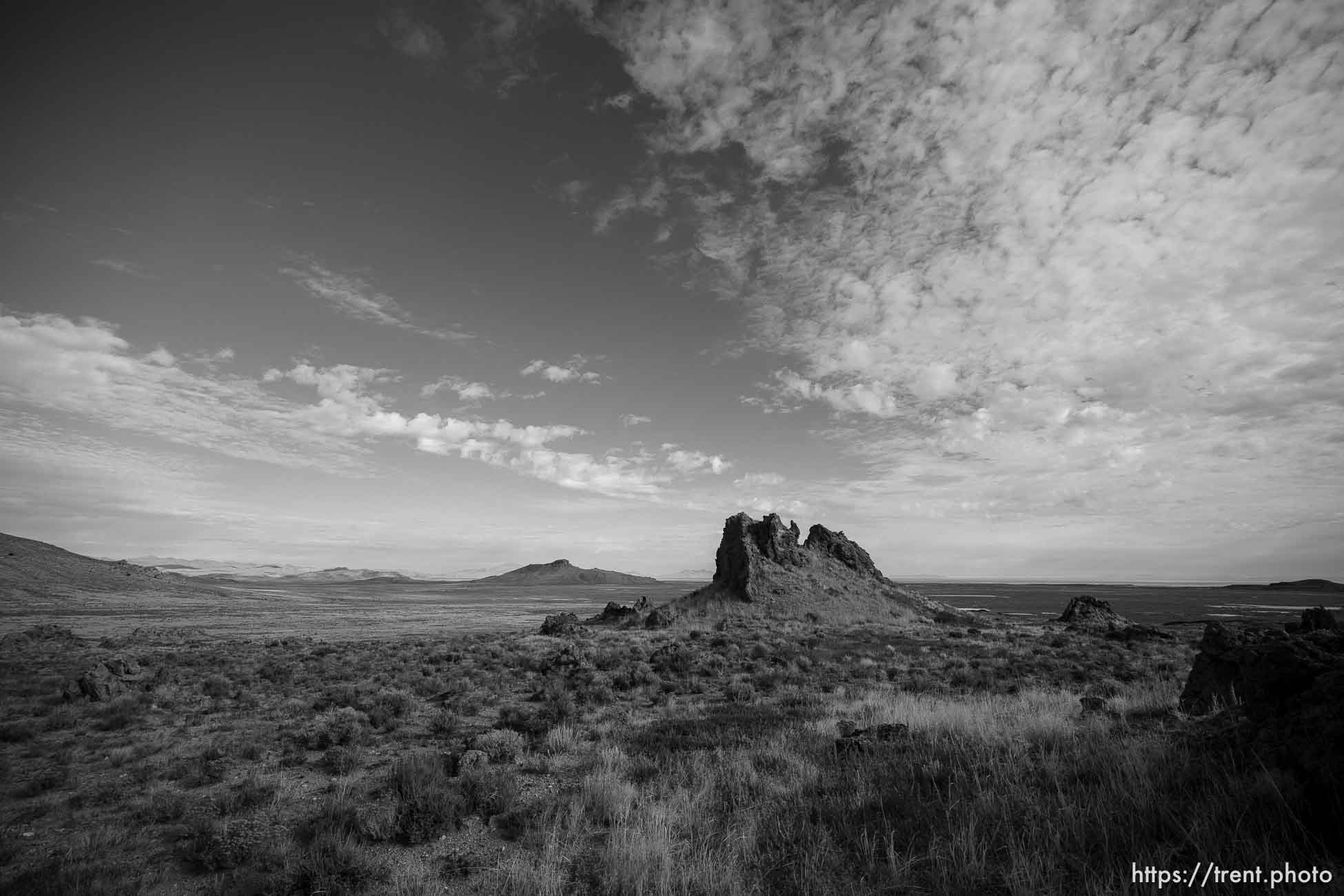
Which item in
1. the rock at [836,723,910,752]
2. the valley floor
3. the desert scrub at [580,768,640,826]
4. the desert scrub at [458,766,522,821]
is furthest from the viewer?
the rock at [836,723,910,752]

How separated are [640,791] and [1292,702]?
8.08m

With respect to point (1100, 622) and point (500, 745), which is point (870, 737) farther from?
point (1100, 622)

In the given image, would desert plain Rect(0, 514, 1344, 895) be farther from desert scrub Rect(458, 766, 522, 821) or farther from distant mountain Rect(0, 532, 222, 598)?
distant mountain Rect(0, 532, 222, 598)

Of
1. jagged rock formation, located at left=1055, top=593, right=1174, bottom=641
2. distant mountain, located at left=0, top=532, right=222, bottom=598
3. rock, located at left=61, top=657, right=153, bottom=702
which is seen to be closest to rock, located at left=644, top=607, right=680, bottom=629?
jagged rock formation, located at left=1055, top=593, right=1174, bottom=641

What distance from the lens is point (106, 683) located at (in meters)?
16.3

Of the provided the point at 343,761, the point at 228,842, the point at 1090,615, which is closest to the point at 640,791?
the point at 228,842

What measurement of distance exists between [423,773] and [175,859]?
2846 mm

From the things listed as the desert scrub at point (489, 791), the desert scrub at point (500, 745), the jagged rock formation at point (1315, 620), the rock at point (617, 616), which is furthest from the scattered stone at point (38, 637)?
the jagged rock formation at point (1315, 620)

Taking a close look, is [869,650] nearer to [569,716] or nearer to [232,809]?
[569,716]

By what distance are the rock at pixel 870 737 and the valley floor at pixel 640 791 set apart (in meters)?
0.05

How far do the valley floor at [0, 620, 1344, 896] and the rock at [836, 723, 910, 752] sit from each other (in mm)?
52

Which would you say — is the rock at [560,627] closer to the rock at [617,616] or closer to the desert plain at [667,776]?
the rock at [617,616]

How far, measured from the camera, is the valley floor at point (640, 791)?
17.6ft

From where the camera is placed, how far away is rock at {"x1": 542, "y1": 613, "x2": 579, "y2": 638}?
3409 centimetres
